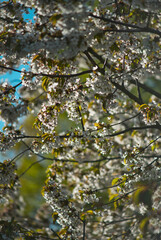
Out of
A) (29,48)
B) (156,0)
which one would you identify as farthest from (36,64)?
(156,0)

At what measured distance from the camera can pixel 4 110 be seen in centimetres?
247

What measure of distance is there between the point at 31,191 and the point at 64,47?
7909 millimetres

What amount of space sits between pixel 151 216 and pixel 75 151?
175 centimetres

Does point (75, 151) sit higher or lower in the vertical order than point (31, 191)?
lower

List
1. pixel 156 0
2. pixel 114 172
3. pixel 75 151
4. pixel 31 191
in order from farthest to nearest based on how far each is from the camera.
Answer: pixel 31 191 → pixel 114 172 → pixel 75 151 → pixel 156 0

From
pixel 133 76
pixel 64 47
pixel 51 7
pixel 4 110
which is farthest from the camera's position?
pixel 133 76

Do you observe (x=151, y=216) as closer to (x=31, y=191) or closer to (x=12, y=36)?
(x=12, y=36)

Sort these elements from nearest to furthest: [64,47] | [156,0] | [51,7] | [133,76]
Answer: [64,47], [51,7], [156,0], [133,76]

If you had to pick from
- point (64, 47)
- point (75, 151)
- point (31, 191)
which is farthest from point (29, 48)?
point (31, 191)

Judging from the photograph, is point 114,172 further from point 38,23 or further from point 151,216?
point 38,23

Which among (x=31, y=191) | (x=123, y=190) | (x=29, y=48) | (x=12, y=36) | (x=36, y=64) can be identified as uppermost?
(x=31, y=191)

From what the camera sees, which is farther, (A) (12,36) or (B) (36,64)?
(B) (36,64)

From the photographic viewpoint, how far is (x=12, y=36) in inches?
77.0

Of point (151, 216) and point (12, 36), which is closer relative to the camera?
point (12, 36)
